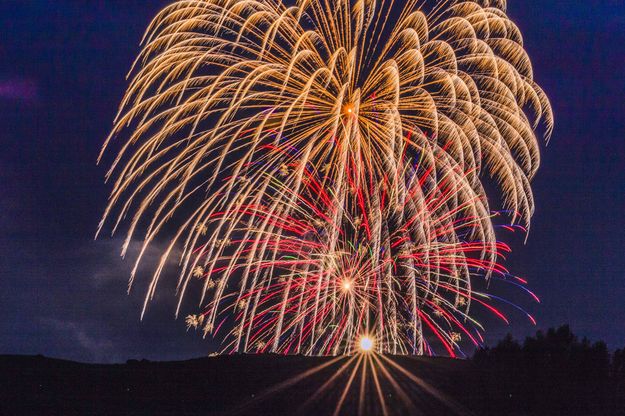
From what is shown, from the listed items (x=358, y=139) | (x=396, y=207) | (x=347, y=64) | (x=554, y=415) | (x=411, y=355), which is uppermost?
(x=347, y=64)

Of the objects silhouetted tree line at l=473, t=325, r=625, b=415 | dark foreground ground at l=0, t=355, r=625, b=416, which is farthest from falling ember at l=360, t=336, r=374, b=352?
silhouetted tree line at l=473, t=325, r=625, b=415

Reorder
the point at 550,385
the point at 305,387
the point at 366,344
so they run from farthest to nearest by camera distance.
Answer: the point at 366,344 < the point at 550,385 < the point at 305,387

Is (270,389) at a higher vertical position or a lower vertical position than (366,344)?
lower

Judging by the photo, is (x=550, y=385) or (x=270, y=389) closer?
(x=270, y=389)

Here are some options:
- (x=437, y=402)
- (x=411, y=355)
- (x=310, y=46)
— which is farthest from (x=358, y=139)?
(x=437, y=402)

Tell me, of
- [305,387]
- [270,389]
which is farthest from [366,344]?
[270,389]

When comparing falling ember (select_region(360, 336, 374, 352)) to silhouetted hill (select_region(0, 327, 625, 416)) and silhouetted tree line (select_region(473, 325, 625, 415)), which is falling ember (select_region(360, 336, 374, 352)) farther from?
silhouetted tree line (select_region(473, 325, 625, 415))

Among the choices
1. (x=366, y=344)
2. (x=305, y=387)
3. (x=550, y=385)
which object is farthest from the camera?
(x=366, y=344)

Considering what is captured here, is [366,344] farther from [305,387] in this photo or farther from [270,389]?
[270,389]

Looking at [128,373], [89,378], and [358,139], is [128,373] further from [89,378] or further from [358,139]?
[358,139]
